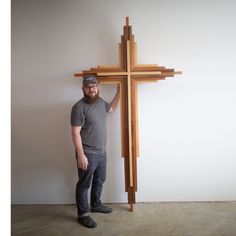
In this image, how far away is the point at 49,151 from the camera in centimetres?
244

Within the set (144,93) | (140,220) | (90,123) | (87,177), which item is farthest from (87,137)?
(140,220)

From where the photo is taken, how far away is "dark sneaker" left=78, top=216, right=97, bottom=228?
201cm

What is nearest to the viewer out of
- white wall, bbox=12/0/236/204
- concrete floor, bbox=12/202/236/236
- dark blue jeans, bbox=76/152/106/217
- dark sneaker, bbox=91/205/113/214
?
concrete floor, bbox=12/202/236/236

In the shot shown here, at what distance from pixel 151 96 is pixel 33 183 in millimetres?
1614

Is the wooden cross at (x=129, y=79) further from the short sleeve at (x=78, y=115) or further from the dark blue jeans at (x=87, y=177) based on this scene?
the short sleeve at (x=78, y=115)

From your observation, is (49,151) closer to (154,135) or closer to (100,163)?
(100,163)

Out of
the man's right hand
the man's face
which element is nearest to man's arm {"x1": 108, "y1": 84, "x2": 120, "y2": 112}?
the man's face

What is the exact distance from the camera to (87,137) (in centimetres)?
208

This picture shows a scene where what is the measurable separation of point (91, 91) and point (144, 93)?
0.64 m

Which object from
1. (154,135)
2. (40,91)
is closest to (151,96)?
(154,135)

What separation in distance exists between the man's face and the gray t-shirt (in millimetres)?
45

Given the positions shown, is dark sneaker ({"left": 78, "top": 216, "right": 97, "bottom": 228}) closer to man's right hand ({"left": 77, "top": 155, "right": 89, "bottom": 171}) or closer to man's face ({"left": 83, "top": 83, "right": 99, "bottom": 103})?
man's right hand ({"left": 77, "top": 155, "right": 89, "bottom": 171})

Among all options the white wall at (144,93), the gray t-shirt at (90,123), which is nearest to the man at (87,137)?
the gray t-shirt at (90,123)
